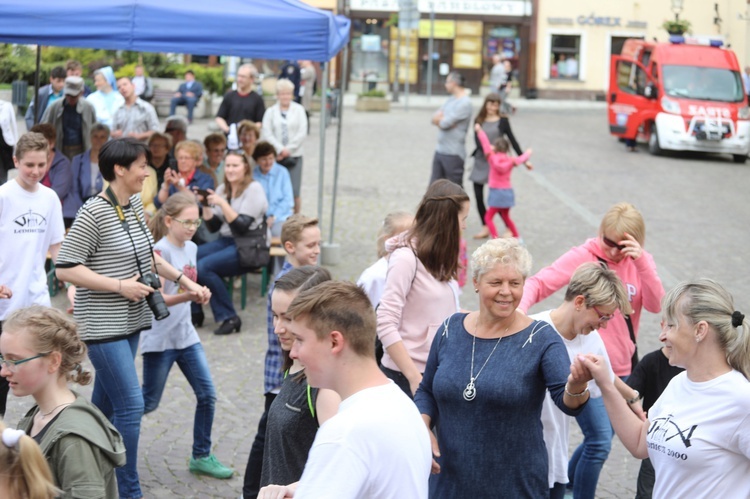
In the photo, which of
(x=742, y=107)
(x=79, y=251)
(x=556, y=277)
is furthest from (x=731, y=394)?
(x=742, y=107)

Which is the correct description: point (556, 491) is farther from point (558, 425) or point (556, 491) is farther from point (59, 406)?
point (59, 406)

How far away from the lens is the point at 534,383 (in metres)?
3.80

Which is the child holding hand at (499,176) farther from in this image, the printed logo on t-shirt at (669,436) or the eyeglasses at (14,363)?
the eyeglasses at (14,363)

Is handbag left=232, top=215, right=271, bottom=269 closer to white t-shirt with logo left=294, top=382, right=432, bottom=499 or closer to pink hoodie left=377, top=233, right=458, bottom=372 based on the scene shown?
pink hoodie left=377, top=233, right=458, bottom=372

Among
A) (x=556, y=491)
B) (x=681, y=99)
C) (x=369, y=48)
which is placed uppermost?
(x=369, y=48)

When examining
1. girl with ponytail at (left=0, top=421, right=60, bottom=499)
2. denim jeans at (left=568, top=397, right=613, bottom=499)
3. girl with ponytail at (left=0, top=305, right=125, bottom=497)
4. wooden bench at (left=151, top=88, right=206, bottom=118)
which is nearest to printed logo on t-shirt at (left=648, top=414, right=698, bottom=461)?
denim jeans at (left=568, top=397, right=613, bottom=499)

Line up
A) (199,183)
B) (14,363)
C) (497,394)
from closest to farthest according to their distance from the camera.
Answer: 1. (14,363)
2. (497,394)
3. (199,183)

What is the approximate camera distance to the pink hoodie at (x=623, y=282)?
18.2 feet

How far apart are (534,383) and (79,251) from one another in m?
2.55

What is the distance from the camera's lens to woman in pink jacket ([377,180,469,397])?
16.1ft

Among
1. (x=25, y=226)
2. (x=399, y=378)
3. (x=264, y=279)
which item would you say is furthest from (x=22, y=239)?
(x=264, y=279)

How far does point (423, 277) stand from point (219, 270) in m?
4.76

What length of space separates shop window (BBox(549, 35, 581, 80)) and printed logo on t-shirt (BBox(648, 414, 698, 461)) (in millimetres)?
42551

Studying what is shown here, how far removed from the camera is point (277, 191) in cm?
1040
